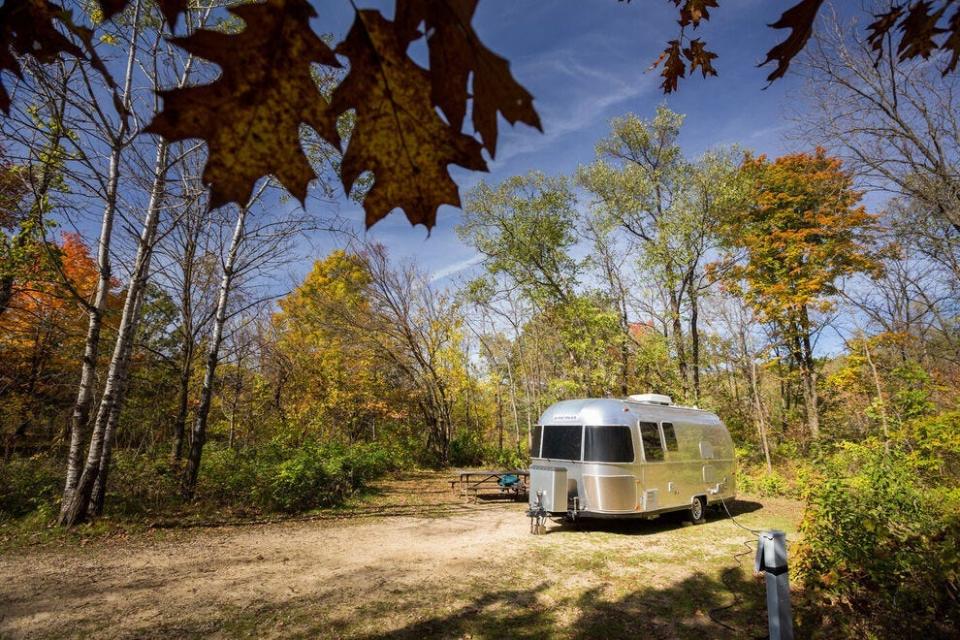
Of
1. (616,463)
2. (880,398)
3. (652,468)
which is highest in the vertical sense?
(880,398)

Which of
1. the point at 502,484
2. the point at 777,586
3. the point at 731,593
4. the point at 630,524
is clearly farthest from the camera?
the point at 502,484

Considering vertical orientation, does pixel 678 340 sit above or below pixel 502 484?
above

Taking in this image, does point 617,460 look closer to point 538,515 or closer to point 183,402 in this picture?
point 538,515

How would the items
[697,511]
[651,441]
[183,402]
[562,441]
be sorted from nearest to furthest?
1. [651,441]
2. [562,441]
3. [697,511]
4. [183,402]

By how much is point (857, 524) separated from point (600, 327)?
12699 millimetres

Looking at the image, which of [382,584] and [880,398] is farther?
[880,398]

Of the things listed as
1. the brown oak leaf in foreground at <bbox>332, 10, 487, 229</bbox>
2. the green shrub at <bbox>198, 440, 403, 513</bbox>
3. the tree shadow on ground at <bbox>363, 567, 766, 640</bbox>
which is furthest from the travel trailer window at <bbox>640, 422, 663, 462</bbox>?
the brown oak leaf in foreground at <bbox>332, 10, 487, 229</bbox>

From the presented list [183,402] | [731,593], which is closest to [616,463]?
[731,593]

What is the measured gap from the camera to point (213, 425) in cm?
1794

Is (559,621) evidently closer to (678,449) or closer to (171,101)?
(171,101)

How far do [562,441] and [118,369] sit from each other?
8231mm

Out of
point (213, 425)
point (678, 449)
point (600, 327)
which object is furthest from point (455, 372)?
point (678, 449)

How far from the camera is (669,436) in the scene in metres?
9.09

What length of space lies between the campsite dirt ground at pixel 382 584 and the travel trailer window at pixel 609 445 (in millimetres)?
1416
